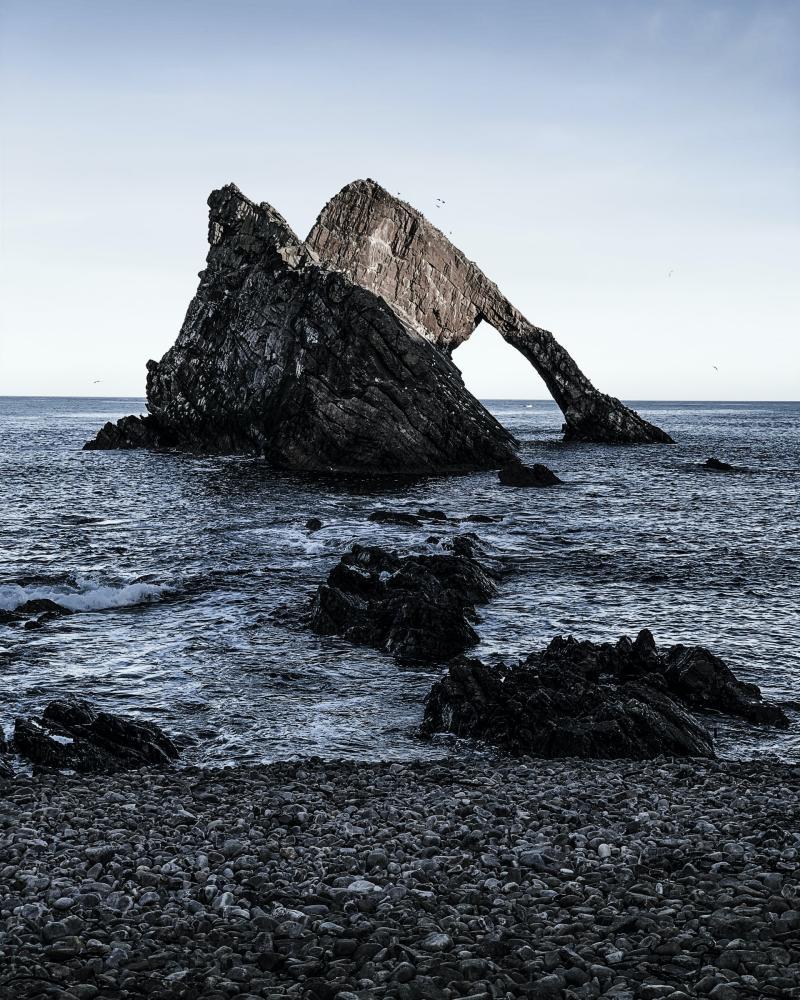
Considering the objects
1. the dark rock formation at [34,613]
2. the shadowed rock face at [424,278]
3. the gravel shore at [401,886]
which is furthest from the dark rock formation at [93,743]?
the shadowed rock face at [424,278]

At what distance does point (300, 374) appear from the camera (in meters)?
69.6

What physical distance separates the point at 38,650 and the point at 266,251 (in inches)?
2378

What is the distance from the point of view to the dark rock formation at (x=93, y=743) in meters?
15.1

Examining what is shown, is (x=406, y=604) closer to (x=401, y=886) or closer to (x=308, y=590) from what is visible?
(x=308, y=590)

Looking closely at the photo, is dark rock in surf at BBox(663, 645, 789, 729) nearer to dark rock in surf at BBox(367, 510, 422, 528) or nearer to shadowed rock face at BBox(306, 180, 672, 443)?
dark rock in surf at BBox(367, 510, 422, 528)

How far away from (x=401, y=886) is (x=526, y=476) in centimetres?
5056

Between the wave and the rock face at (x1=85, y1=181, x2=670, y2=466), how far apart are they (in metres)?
37.8

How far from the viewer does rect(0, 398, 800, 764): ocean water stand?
60.1ft

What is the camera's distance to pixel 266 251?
7694cm

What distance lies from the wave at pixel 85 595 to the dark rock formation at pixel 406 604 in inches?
241

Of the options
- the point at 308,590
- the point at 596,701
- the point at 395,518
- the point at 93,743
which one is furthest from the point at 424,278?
the point at 93,743

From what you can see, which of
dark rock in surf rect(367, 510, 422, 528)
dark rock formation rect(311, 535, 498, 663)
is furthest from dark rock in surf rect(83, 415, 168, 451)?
dark rock formation rect(311, 535, 498, 663)

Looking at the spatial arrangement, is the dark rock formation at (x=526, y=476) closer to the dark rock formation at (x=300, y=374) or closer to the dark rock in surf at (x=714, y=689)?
the dark rock formation at (x=300, y=374)

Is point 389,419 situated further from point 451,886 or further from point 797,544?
point 451,886
